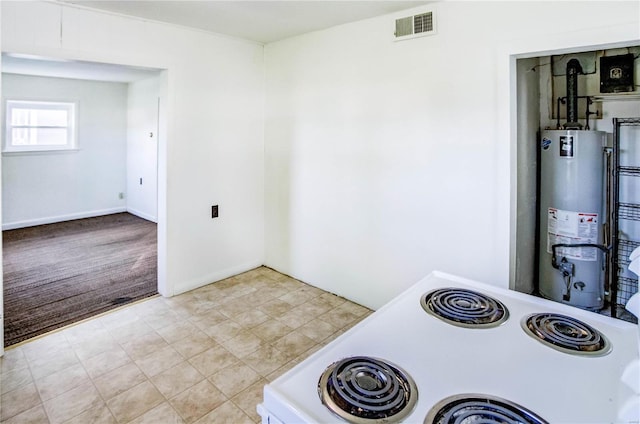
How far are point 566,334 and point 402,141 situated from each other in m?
1.87

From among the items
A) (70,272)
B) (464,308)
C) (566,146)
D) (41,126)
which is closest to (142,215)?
(41,126)

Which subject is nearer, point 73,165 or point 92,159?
point 73,165

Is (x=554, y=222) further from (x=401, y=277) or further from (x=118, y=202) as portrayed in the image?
(x=118, y=202)

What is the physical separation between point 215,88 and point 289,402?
3.19 metres

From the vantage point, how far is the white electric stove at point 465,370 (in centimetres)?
88

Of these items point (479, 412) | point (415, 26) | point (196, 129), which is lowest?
point (479, 412)

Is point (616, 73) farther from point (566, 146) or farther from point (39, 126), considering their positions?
point (39, 126)

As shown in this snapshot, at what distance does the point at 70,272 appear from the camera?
402 cm

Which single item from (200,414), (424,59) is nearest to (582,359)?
(200,414)

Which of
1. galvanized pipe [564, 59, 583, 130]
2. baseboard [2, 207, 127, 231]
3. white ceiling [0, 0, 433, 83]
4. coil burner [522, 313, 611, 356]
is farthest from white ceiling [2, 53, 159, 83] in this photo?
coil burner [522, 313, 611, 356]

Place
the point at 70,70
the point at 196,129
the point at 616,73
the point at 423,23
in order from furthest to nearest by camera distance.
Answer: the point at 70,70, the point at 196,129, the point at 616,73, the point at 423,23

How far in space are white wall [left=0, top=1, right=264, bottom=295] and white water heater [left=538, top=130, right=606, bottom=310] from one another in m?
2.66

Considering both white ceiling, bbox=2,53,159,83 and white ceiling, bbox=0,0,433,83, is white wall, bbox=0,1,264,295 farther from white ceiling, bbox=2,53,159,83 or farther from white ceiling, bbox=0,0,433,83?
white ceiling, bbox=2,53,159,83

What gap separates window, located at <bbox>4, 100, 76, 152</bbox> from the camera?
5633mm
